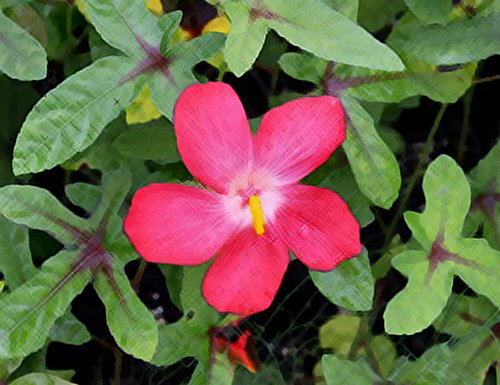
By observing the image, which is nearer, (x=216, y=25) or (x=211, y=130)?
(x=211, y=130)

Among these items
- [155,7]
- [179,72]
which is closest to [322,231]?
[179,72]

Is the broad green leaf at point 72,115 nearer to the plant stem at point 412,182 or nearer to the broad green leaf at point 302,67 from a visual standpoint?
the broad green leaf at point 302,67

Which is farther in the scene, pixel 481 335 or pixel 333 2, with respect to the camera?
pixel 481 335

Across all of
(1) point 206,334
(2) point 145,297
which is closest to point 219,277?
(1) point 206,334

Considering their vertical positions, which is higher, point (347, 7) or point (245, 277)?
point (347, 7)

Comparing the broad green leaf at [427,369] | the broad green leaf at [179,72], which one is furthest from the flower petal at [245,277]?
the broad green leaf at [427,369]

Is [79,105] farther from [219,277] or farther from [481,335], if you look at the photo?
[481,335]

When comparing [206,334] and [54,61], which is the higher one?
[54,61]

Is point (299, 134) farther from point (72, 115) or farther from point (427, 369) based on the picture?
point (427, 369)
